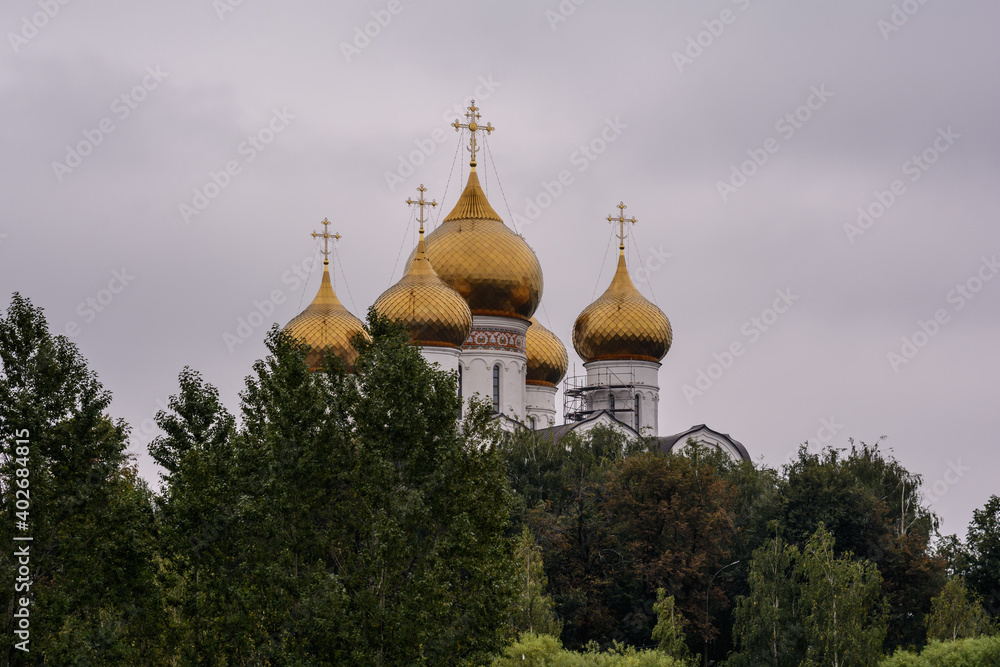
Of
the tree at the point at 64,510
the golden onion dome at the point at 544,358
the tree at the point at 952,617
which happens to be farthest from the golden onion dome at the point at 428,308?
the tree at the point at 64,510

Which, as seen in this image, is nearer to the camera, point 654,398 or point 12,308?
point 12,308

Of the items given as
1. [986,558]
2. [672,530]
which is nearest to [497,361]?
[672,530]

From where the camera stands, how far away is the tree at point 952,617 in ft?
98.5

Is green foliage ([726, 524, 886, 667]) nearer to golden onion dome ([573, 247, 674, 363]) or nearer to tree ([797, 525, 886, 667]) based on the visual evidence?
tree ([797, 525, 886, 667])

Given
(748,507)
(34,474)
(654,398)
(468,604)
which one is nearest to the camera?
(34,474)

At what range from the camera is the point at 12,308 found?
17.6m

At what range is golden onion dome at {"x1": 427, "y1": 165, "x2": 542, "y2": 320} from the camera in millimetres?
43312

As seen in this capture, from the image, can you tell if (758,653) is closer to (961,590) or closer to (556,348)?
(961,590)

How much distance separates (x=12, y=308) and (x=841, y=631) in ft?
57.7

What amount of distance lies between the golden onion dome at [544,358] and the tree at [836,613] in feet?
61.0

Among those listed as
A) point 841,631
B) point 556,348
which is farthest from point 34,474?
point 556,348

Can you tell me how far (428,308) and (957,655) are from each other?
18448mm

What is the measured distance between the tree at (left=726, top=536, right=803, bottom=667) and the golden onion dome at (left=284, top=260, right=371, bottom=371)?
1542 cm

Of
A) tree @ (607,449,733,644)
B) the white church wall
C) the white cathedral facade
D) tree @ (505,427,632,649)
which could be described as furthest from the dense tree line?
the white church wall
